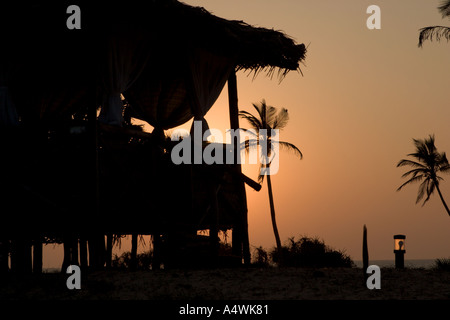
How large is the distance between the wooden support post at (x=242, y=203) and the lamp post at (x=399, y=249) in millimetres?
3613

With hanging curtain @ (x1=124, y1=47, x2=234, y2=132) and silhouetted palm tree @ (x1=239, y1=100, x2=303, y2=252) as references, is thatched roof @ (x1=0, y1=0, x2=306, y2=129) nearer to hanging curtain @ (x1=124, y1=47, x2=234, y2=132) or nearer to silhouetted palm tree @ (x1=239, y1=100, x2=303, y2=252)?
hanging curtain @ (x1=124, y1=47, x2=234, y2=132)

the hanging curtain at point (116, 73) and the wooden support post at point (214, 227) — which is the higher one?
the hanging curtain at point (116, 73)

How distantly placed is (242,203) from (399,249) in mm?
4108

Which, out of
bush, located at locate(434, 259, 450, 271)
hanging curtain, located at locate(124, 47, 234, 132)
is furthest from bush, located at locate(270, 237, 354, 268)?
hanging curtain, located at locate(124, 47, 234, 132)

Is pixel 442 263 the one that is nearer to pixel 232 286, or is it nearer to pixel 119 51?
pixel 232 286

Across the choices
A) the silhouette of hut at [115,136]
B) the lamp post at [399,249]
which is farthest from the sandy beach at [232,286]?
the lamp post at [399,249]

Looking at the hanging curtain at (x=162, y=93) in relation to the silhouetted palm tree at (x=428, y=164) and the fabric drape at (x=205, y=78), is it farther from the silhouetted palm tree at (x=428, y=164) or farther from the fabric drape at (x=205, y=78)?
the silhouetted palm tree at (x=428, y=164)

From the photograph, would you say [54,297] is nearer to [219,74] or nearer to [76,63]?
[219,74]

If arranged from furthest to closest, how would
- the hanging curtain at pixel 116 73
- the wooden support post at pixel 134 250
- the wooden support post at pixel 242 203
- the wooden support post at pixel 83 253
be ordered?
the wooden support post at pixel 134 250
the wooden support post at pixel 242 203
the hanging curtain at pixel 116 73
the wooden support post at pixel 83 253

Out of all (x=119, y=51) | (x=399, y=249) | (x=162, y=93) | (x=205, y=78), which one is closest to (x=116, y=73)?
(x=119, y=51)

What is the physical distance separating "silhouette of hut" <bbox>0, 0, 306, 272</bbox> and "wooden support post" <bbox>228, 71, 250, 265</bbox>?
1.0 inches

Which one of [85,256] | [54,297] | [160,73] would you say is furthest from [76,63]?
[54,297]

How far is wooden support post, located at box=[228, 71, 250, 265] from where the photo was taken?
15.2 m

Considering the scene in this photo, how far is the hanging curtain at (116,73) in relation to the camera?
42.8ft
